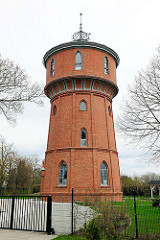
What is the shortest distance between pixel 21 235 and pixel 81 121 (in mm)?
9739

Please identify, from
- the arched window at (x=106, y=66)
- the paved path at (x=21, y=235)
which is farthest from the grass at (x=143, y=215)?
the arched window at (x=106, y=66)

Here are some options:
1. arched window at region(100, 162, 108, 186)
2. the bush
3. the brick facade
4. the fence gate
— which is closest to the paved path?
the fence gate

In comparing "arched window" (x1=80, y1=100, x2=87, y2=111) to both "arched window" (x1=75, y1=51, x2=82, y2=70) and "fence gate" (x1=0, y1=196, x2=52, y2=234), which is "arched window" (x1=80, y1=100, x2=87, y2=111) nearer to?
"arched window" (x1=75, y1=51, x2=82, y2=70)

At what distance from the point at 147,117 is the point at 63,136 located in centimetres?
720

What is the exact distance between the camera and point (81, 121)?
16422 mm

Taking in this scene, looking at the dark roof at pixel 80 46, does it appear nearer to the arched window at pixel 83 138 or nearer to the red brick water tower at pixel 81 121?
the red brick water tower at pixel 81 121

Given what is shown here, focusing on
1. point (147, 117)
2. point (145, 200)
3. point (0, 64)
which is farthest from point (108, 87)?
point (145, 200)

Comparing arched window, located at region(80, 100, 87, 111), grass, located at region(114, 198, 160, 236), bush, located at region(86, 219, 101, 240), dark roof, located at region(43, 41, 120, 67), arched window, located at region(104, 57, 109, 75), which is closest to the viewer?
bush, located at region(86, 219, 101, 240)

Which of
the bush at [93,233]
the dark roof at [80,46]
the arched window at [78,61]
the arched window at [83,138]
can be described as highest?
the dark roof at [80,46]

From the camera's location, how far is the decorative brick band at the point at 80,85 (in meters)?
17.1

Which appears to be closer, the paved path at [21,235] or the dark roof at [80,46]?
the paved path at [21,235]

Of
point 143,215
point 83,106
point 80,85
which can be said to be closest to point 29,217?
point 143,215

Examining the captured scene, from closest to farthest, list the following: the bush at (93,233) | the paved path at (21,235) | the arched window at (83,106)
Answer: the bush at (93,233) → the paved path at (21,235) → the arched window at (83,106)

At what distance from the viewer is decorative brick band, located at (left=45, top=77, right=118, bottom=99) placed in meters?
17.1
